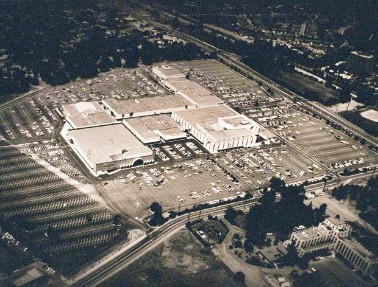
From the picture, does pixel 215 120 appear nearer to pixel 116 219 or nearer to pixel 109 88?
pixel 109 88

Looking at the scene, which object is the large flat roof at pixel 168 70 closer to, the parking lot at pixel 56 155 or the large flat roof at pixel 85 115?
the large flat roof at pixel 85 115

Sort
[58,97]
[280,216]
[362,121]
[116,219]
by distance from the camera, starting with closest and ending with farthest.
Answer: [116,219] < [280,216] < [58,97] < [362,121]

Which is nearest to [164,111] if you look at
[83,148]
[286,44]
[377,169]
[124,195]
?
[83,148]

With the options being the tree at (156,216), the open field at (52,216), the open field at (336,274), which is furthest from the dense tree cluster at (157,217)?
the open field at (336,274)

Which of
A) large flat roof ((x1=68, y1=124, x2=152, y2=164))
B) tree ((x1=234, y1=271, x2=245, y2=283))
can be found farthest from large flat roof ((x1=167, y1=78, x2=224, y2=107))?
tree ((x1=234, y1=271, x2=245, y2=283))

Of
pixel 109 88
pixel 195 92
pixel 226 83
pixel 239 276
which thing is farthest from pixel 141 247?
pixel 226 83

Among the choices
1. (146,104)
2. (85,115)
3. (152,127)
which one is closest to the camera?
(152,127)

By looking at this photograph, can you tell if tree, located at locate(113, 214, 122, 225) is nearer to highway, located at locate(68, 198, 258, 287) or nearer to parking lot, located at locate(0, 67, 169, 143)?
highway, located at locate(68, 198, 258, 287)
